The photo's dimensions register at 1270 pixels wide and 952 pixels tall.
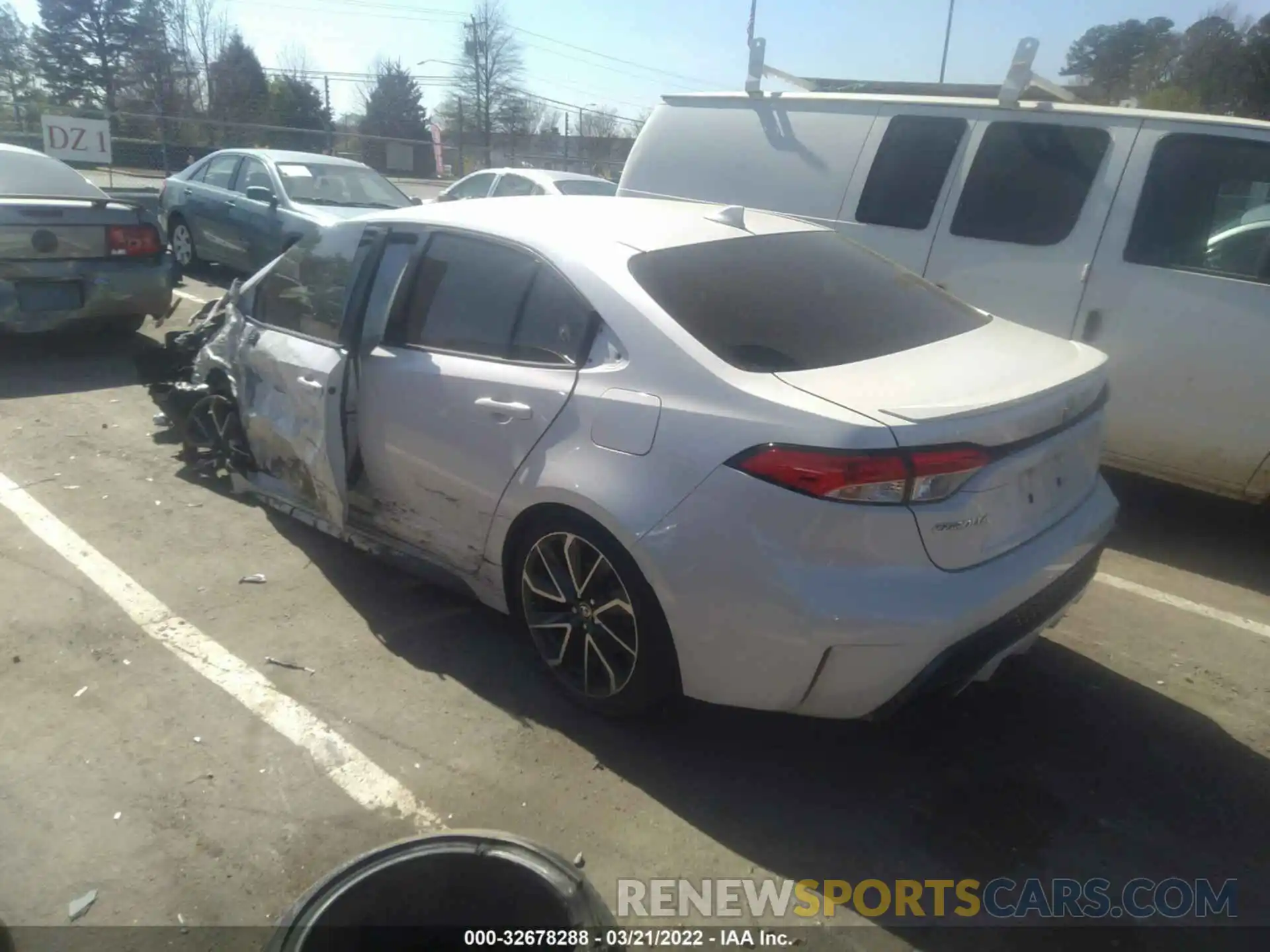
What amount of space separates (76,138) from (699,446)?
17.8 meters

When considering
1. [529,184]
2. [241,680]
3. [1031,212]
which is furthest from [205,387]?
[529,184]

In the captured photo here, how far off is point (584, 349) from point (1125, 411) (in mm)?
3245

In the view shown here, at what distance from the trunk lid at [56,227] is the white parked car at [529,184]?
165 inches

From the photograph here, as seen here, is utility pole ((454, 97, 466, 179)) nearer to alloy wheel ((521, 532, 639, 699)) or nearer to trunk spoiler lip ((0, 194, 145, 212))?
trunk spoiler lip ((0, 194, 145, 212))

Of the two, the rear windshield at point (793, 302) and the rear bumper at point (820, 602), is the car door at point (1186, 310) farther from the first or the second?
the rear bumper at point (820, 602)

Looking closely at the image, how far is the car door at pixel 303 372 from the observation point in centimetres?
393

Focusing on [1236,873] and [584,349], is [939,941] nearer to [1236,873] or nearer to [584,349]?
[1236,873]

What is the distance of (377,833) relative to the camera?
9.05ft

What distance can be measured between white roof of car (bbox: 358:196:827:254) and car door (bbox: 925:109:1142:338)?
1.90 metres

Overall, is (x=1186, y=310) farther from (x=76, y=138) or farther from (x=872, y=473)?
(x=76, y=138)

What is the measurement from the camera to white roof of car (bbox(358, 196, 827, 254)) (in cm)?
337

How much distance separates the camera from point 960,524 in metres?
2.62

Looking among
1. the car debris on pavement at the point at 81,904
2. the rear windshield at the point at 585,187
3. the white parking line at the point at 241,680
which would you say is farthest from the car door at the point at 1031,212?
the rear windshield at the point at 585,187

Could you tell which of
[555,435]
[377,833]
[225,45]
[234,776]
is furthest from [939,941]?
[225,45]
